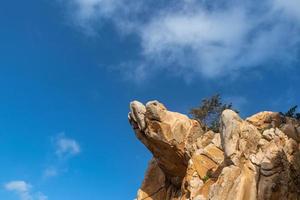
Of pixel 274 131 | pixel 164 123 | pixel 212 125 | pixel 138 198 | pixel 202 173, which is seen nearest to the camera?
pixel 274 131

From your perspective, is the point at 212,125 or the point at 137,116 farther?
the point at 212,125

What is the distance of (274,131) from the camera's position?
36.8 metres

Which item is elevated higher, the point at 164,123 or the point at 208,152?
the point at 164,123

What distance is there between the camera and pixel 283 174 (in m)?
33.4

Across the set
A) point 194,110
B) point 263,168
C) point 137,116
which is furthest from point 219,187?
point 194,110

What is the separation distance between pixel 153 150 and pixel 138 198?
686 centimetres

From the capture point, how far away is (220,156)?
44.1 m

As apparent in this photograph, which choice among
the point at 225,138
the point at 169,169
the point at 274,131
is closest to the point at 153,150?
the point at 169,169

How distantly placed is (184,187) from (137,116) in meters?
10.5

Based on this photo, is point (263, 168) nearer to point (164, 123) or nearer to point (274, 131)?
point (274, 131)

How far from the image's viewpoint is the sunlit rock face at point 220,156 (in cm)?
3356

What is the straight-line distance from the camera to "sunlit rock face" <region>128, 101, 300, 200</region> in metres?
33.6

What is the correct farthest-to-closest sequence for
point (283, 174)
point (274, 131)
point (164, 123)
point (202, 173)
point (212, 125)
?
1. point (212, 125)
2. point (164, 123)
3. point (202, 173)
4. point (274, 131)
5. point (283, 174)

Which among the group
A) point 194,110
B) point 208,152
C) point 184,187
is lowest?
point 184,187
